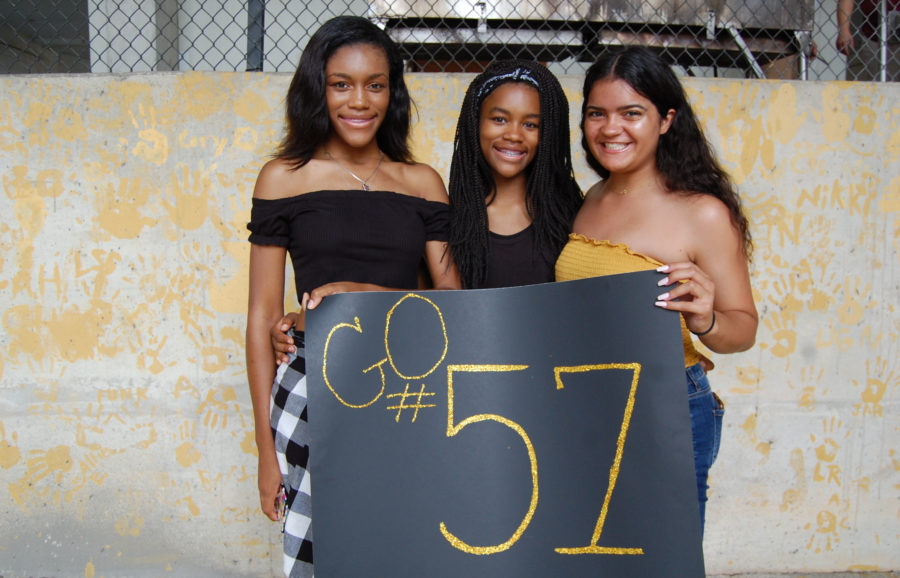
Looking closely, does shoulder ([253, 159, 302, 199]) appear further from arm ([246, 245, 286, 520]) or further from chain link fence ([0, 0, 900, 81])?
chain link fence ([0, 0, 900, 81])

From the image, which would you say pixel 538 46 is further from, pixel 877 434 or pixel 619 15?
pixel 877 434

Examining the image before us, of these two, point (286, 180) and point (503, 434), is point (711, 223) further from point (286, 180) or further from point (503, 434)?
point (286, 180)

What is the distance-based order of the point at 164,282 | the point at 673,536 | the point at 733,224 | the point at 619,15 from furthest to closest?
the point at 619,15, the point at 164,282, the point at 733,224, the point at 673,536

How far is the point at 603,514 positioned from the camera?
1.33 metres

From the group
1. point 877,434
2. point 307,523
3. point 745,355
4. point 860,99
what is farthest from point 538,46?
point 307,523

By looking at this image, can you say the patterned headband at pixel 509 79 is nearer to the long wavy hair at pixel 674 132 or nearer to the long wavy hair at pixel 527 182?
the long wavy hair at pixel 527 182

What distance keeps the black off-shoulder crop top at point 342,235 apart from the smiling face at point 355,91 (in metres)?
0.16

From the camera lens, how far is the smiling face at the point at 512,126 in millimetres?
1779

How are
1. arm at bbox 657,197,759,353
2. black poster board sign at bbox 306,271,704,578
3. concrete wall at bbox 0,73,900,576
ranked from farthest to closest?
1. concrete wall at bbox 0,73,900,576
2. arm at bbox 657,197,759,353
3. black poster board sign at bbox 306,271,704,578

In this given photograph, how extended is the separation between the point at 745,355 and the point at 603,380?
180 centimetres

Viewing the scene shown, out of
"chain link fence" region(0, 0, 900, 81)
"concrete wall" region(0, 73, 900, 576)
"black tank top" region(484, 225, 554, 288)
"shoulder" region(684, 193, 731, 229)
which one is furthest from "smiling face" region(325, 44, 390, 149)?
"chain link fence" region(0, 0, 900, 81)

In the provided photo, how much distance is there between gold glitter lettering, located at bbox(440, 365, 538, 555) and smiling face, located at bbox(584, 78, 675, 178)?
58 cm

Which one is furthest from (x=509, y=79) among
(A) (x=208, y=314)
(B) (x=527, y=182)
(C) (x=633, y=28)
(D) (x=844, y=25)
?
(D) (x=844, y=25)

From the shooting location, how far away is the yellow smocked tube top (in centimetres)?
151
